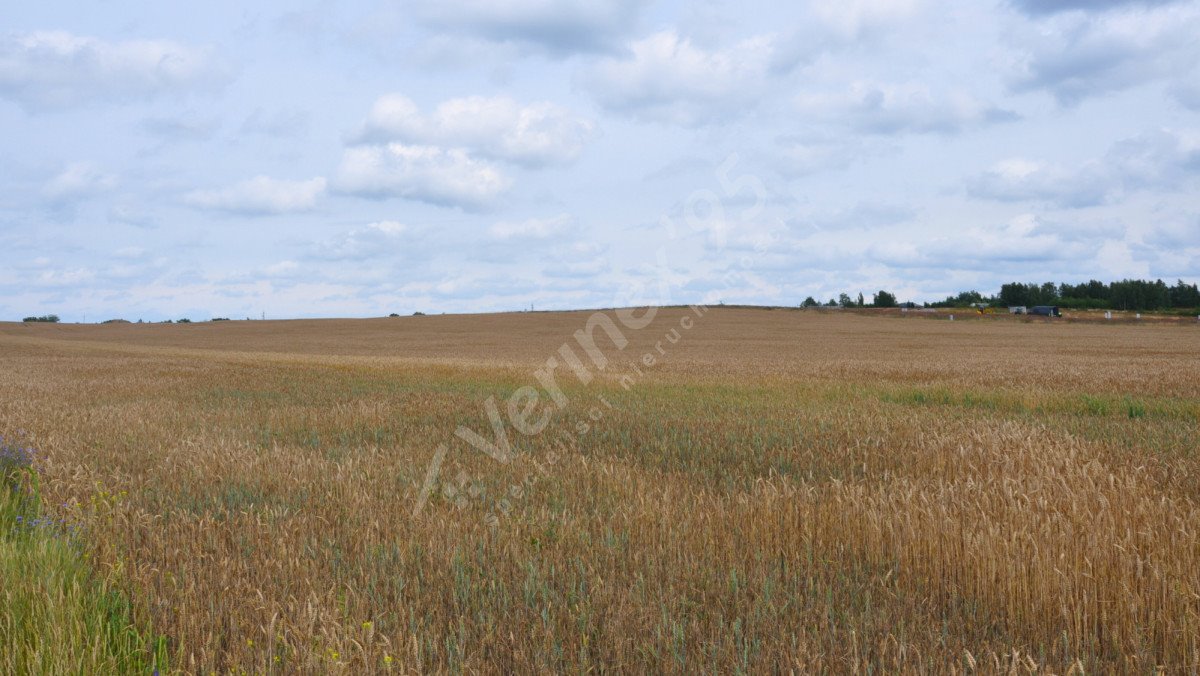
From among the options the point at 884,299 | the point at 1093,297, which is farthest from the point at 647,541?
the point at 1093,297

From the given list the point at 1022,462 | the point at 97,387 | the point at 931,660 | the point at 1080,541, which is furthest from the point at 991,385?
the point at 97,387

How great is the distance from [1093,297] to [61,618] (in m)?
181

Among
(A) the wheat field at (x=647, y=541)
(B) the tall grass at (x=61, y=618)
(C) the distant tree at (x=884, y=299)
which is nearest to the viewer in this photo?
(B) the tall grass at (x=61, y=618)

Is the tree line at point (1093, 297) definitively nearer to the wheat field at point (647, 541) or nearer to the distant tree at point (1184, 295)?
the distant tree at point (1184, 295)

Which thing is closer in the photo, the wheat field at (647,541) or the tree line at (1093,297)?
the wheat field at (647,541)

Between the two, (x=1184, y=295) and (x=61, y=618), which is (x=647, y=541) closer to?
(x=61, y=618)

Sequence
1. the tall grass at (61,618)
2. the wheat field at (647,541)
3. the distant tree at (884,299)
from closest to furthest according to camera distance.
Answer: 1. the tall grass at (61,618)
2. the wheat field at (647,541)
3. the distant tree at (884,299)

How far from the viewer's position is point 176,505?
6.00m

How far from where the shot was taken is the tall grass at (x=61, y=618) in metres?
3.29

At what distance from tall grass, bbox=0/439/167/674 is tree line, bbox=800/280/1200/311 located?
5028 inches

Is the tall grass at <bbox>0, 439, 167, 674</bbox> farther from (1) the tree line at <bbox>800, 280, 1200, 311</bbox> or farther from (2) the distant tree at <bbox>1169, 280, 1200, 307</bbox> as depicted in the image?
(2) the distant tree at <bbox>1169, 280, 1200, 307</bbox>

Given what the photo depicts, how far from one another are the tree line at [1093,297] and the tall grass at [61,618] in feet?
419

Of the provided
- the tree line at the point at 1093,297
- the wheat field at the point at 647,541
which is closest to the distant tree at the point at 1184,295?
the tree line at the point at 1093,297

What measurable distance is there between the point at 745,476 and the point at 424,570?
12.6ft
